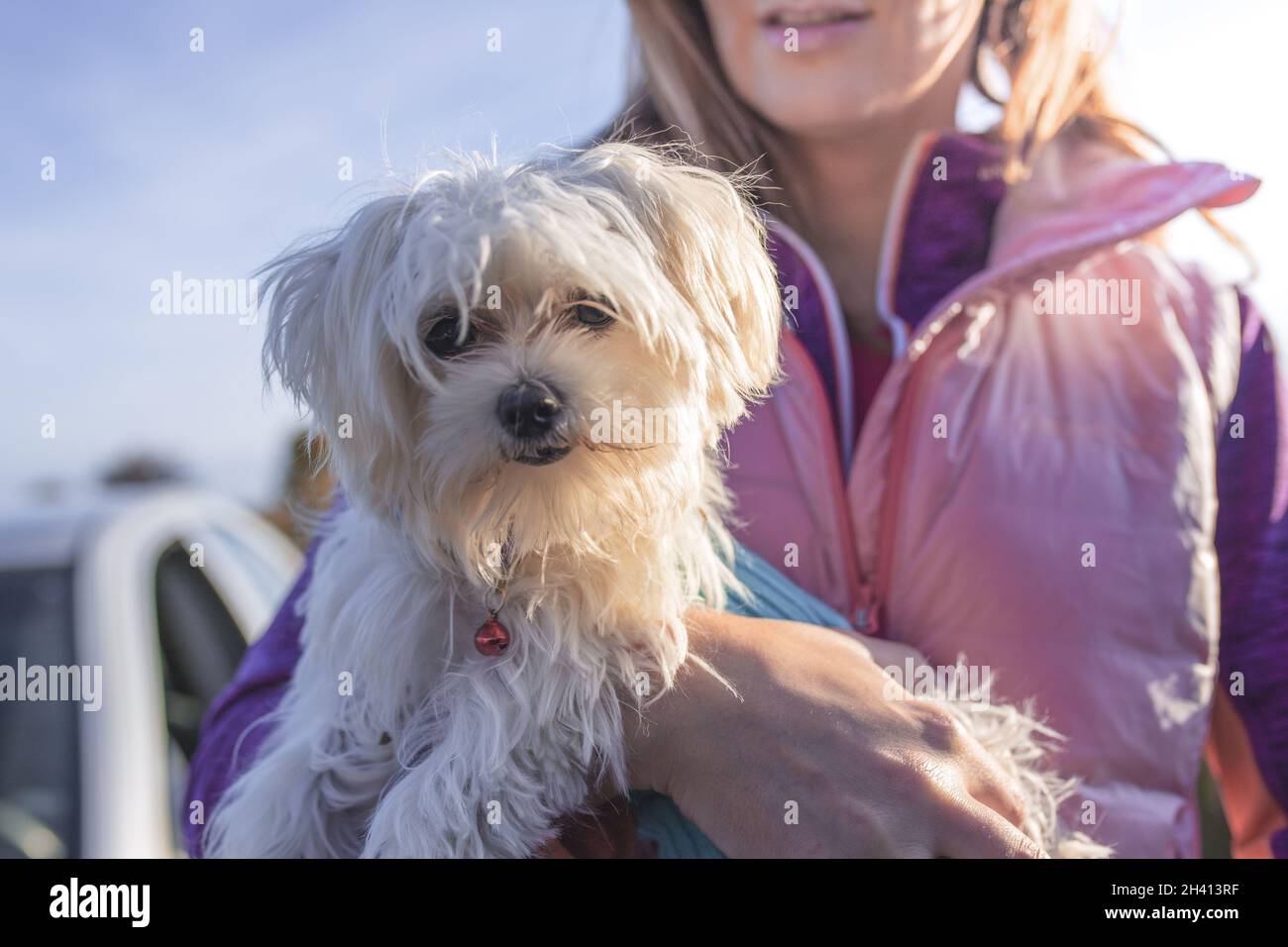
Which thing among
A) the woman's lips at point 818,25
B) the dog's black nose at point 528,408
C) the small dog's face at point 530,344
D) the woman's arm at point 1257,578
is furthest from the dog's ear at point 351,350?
the woman's arm at point 1257,578

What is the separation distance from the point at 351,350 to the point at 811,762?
855 mm

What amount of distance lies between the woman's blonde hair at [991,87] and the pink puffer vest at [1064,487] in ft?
0.41

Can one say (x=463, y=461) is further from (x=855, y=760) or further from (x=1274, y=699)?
(x=1274, y=699)

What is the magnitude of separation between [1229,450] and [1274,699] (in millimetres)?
430

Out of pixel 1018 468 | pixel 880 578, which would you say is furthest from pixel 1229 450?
pixel 880 578

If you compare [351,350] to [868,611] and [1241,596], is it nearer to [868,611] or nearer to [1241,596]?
[868,611]

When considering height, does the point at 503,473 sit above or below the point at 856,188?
below

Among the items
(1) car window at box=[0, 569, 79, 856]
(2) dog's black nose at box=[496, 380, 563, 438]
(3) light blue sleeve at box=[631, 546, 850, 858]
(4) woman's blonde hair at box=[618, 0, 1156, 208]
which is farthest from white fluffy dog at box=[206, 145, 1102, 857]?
(1) car window at box=[0, 569, 79, 856]

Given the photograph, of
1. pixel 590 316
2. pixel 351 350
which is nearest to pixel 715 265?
pixel 590 316

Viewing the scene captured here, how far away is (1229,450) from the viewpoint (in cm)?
160

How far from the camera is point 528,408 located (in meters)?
1.08

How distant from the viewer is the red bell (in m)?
1.23

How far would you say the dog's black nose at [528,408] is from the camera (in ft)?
3.53

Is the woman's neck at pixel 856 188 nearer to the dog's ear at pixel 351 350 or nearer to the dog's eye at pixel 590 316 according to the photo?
the dog's eye at pixel 590 316
